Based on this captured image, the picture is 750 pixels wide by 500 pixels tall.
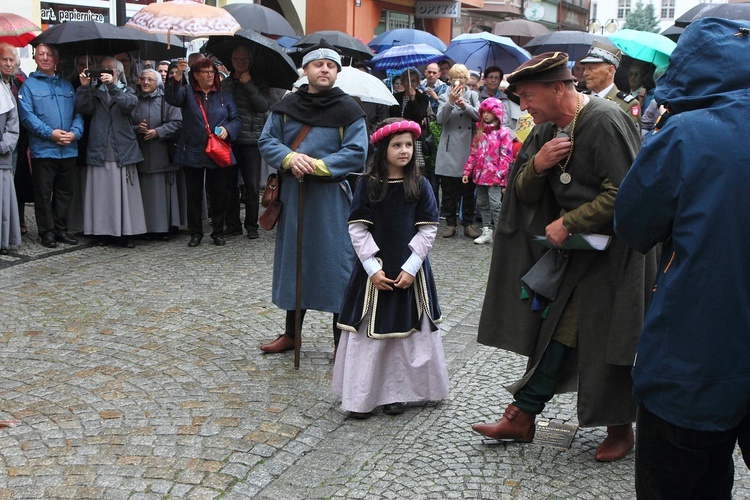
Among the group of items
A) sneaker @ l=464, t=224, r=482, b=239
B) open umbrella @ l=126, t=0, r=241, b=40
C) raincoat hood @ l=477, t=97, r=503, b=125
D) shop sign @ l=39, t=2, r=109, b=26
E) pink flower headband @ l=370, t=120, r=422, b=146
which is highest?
shop sign @ l=39, t=2, r=109, b=26

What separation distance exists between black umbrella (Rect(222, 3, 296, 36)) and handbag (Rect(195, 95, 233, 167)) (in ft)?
9.93

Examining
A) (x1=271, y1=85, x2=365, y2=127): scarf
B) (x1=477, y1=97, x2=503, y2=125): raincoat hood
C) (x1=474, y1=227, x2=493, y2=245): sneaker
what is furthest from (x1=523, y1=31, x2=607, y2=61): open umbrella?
(x1=271, y1=85, x2=365, y2=127): scarf

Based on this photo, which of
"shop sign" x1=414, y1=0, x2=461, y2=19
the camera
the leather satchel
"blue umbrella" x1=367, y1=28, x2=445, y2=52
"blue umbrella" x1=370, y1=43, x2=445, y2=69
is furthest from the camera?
"shop sign" x1=414, y1=0, x2=461, y2=19

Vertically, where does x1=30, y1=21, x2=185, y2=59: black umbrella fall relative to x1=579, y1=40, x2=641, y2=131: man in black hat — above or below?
above

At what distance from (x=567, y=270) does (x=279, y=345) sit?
2.41 m

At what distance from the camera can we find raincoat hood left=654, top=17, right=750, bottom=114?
8.57 feet

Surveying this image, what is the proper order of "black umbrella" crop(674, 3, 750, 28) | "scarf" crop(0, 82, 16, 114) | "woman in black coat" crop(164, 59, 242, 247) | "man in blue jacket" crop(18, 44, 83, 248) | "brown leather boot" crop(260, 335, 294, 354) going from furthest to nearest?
"black umbrella" crop(674, 3, 750, 28) < "woman in black coat" crop(164, 59, 242, 247) < "man in blue jacket" crop(18, 44, 83, 248) < "scarf" crop(0, 82, 16, 114) < "brown leather boot" crop(260, 335, 294, 354)

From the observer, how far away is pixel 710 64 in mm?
2631

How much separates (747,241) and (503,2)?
41.6m

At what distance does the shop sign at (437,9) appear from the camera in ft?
89.8

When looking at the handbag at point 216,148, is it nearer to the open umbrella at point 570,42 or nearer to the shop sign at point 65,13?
the shop sign at point 65,13

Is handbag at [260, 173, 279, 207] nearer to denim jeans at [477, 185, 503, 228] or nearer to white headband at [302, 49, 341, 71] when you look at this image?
white headband at [302, 49, 341, 71]

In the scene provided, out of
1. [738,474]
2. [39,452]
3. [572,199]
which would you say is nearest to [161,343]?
[39,452]

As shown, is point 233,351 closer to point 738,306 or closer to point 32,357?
point 32,357
